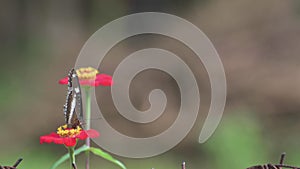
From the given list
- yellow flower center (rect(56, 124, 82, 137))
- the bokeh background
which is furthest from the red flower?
the bokeh background

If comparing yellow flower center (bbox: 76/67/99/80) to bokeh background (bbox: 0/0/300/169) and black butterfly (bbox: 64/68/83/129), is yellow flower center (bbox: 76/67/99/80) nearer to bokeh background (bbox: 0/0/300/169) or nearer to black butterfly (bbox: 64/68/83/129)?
black butterfly (bbox: 64/68/83/129)

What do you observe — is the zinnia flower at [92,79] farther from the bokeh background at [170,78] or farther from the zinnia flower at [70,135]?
the bokeh background at [170,78]

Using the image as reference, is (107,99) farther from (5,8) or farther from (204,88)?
(5,8)

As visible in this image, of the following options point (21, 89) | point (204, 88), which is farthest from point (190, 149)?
point (21, 89)

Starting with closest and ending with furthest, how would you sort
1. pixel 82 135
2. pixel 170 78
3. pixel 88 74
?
pixel 82 135 → pixel 88 74 → pixel 170 78

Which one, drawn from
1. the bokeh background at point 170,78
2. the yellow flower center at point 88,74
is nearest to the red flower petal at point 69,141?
the yellow flower center at point 88,74

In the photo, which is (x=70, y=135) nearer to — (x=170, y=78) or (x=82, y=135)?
(x=82, y=135)

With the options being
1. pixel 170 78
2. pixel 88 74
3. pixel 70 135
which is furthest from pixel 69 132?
pixel 170 78
